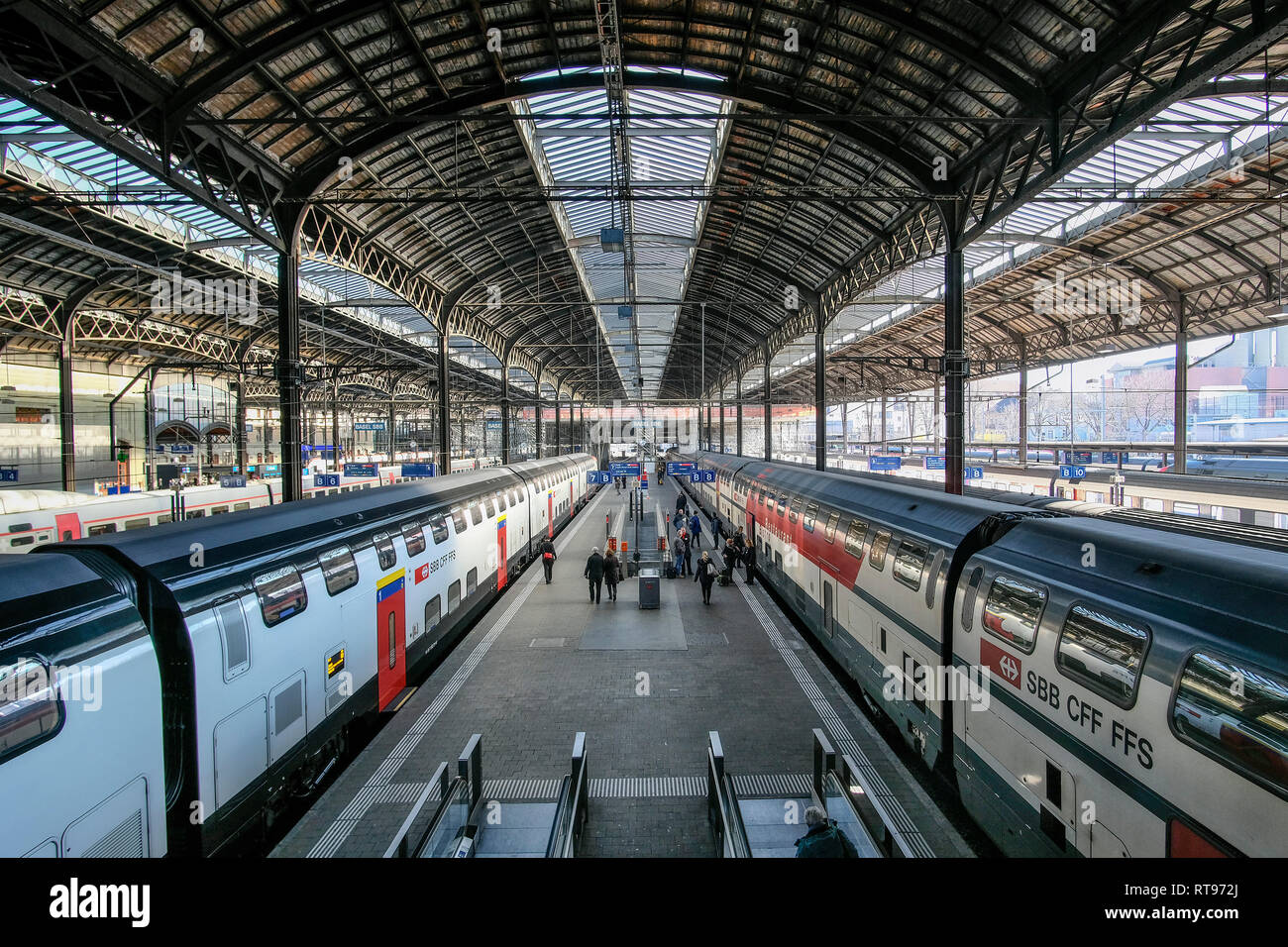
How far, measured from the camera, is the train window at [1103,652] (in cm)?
433

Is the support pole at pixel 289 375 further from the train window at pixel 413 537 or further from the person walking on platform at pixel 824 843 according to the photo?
the person walking on platform at pixel 824 843

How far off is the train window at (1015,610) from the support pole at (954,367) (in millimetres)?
7493

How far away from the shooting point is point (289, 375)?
13.1 meters

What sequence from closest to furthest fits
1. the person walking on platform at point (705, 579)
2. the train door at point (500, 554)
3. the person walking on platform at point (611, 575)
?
the person walking on platform at point (705, 579) < the person walking on platform at point (611, 575) < the train door at point (500, 554)

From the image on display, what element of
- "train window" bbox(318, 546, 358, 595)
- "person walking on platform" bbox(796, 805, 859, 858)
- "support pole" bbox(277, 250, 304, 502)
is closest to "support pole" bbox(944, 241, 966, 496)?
"person walking on platform" bbox(796, 805, 859, 858)

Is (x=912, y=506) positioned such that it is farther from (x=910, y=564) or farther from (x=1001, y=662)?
(x=1001, y=662)

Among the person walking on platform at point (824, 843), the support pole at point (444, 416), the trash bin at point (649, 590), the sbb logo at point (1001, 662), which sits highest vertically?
the support pole at point (444, 416)

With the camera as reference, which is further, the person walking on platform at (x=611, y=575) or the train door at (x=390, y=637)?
the person walking on platform at (x=611, y=575)

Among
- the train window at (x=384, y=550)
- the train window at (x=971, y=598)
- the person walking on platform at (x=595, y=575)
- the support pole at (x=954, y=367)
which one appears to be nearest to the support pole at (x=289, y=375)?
the train window at (x=384, y=550)

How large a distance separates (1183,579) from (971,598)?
7.17 feet

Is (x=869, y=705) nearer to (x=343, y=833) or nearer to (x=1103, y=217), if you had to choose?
(x=343, y=833)

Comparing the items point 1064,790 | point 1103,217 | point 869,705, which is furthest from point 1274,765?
point 1103,217

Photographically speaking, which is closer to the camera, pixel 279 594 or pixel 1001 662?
pixel 1001 662

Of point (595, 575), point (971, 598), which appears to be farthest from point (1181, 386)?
point (971, 598)
